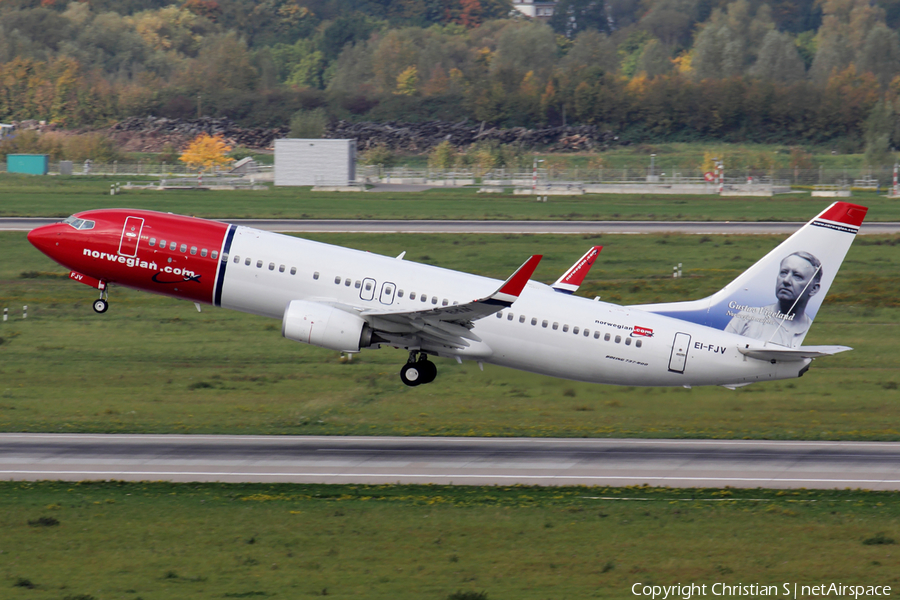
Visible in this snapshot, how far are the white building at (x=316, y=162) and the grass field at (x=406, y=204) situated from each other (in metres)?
6.29

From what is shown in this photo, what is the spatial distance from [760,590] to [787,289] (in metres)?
18.0

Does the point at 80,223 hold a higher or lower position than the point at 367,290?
higher

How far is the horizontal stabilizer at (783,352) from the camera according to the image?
43150mm

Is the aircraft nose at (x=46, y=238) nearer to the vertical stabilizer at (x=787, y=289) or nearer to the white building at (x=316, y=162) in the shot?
the vertical stabilizer at (x=787, y=289)

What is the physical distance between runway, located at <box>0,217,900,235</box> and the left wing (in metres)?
50.4

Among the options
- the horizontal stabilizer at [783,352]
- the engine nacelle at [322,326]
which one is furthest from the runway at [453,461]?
the engine nacelle at [322,326]

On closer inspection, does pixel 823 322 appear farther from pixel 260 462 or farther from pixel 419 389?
pixel 260 462

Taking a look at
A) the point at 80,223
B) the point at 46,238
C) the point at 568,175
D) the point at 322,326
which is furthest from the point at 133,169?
the point at 322,326

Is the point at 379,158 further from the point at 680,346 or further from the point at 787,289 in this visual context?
the point at 787,289

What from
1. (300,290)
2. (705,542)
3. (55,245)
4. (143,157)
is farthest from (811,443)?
(143,157)

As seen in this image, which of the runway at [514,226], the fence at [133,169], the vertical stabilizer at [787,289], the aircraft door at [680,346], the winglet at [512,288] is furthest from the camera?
the fence at [133,169]

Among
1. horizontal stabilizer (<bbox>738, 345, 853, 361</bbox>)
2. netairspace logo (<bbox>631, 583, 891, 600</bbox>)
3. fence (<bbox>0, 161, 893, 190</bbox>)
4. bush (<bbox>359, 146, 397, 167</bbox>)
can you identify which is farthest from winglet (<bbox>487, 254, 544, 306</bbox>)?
bush (<bbox>359, 146, 397, 167</bbox>)

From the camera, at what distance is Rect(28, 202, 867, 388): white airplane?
45188 millimetres

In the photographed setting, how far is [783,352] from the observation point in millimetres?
44531
